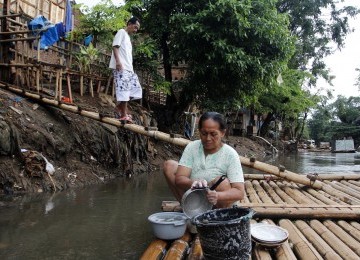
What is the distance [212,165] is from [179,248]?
717 millimetres

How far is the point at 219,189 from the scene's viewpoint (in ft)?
8.89

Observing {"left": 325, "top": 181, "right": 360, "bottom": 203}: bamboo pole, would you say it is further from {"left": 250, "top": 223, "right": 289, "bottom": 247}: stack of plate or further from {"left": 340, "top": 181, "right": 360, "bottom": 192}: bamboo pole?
{"left": 250, "top": 223, "right": 289, "bottom": 247}: stack of plate

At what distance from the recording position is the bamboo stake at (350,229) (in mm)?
2846

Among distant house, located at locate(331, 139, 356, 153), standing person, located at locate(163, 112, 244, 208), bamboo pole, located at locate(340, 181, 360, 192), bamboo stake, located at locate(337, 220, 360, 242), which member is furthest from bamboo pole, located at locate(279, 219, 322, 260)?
distant house, located at locate(331, 139, 356, 153)

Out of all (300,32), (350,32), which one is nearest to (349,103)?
(350,32)

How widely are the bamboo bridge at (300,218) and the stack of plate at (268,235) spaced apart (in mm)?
63

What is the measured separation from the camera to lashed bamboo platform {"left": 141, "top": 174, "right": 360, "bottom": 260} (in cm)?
246

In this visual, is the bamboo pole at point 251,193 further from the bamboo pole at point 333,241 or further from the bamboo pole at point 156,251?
the bamboo pole at point 156,251

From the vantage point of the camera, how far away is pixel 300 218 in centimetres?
335

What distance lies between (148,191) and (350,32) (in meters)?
19.6

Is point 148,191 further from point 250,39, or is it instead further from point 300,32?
point 300,32

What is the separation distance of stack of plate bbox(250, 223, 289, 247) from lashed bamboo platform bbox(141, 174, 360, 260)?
0.21ft

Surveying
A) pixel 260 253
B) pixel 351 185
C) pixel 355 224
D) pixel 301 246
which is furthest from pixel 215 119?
pixel 351 185

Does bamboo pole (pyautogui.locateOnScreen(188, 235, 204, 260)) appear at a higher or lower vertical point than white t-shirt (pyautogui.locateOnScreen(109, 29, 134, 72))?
lower
